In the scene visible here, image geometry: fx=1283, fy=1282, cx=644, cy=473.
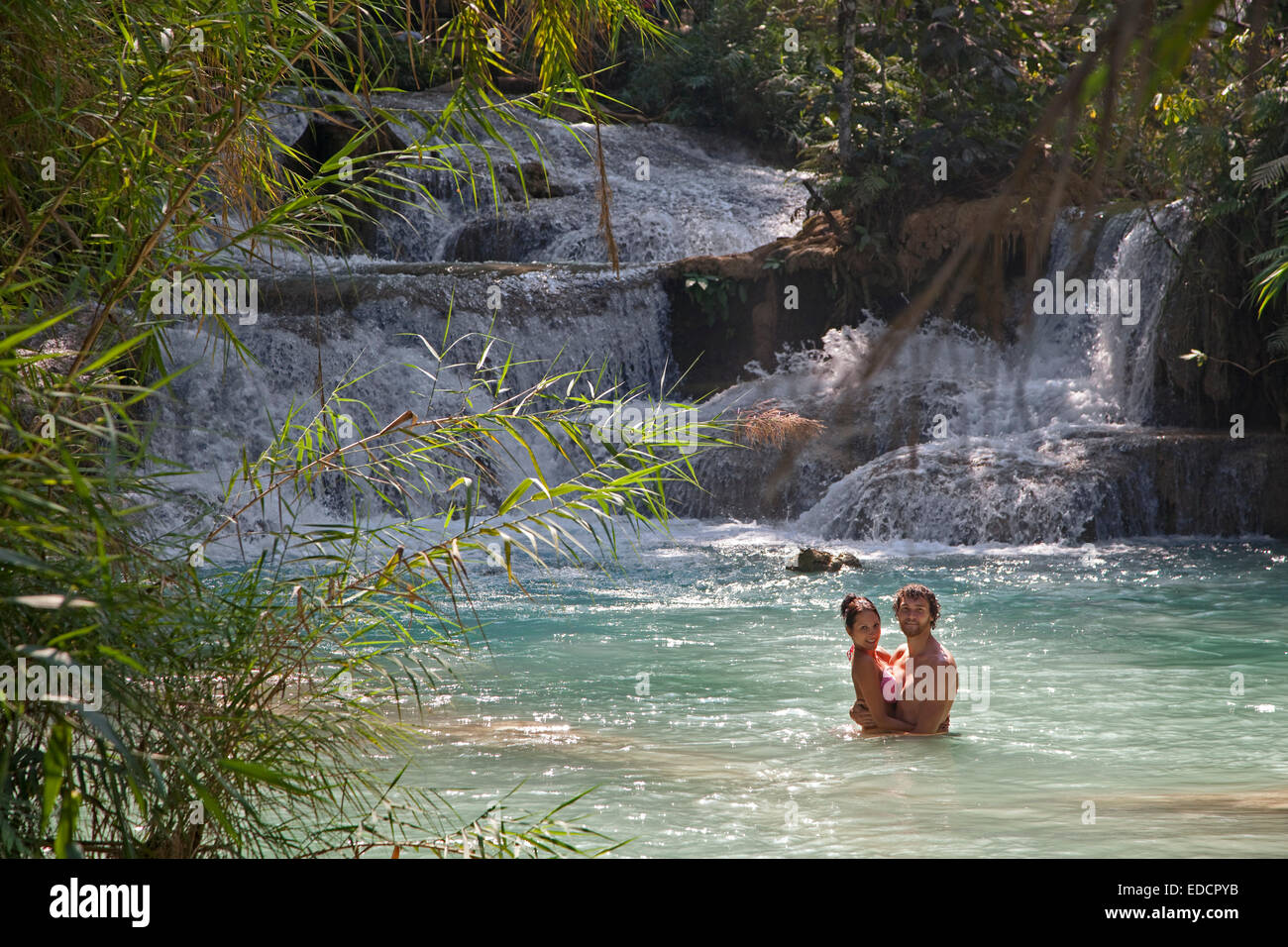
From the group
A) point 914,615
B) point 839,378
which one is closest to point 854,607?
point 914,615

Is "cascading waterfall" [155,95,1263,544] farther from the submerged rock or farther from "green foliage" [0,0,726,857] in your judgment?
"green foliage" [0,0,726,857]

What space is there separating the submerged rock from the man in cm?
550

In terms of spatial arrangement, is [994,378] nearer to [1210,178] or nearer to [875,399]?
[875,399]

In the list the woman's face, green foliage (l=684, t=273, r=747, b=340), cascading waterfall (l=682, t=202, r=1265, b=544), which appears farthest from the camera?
green foliage (l=684, t=273, r=747, b=340)

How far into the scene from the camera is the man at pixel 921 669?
5.75 metres

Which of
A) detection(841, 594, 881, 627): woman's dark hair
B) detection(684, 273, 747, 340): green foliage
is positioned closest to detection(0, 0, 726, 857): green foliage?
detection(841, 594, 881, 627): woman's dark hair

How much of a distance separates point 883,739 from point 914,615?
2.68 feet

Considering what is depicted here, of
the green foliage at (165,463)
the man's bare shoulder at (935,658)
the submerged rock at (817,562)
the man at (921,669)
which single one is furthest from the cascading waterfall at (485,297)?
the green foliage at (165,463)

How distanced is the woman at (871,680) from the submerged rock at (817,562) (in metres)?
5.40

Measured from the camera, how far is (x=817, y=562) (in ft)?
38.8

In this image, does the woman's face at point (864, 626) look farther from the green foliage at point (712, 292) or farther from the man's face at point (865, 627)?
the green foliage at point (712, 292)

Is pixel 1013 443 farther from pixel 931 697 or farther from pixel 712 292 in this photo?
pixel 931 697

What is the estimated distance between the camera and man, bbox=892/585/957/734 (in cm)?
575
